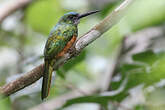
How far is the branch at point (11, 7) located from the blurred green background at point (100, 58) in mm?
52

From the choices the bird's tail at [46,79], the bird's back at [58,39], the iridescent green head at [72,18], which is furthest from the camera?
the iridescent green head at [72,18]

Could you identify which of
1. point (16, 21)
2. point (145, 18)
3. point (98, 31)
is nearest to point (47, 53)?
point (98, 31)

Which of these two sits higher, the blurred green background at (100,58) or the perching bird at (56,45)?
the perching bird at (56,45)

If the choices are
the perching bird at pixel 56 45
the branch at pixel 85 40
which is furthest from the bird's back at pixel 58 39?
the branch at pixel 85 40

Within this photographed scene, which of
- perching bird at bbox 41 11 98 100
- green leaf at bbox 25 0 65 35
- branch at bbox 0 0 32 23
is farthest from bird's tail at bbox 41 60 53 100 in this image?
green leaf at bbox 25 0 65 35

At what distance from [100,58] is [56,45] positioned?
1.11 m

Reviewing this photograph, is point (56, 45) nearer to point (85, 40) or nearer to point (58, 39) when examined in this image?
point (58, 39)

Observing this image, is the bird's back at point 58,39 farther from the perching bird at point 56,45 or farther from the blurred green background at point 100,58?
the blurred green background at point 100,58

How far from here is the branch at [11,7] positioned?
2.99 metres

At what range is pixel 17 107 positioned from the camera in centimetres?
258

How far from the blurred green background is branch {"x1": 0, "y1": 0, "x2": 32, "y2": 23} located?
0.05m

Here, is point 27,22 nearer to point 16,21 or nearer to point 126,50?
point 16,21

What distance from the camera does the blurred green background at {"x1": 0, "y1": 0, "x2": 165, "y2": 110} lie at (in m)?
1.68

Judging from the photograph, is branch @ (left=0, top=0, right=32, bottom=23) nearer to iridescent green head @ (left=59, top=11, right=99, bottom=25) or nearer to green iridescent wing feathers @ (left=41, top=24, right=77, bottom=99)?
iridescent green head @ (left=59, top=11, right=99, bottom=25)
